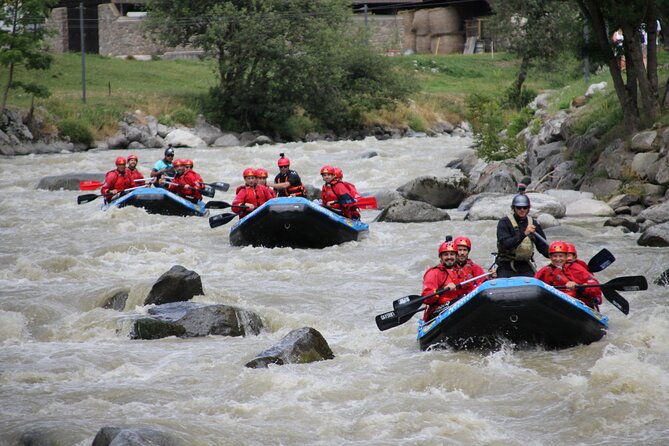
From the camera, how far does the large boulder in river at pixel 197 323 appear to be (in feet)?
31.7

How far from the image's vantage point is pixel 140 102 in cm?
3475

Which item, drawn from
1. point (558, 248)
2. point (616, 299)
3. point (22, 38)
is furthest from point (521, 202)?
point (22, 38)

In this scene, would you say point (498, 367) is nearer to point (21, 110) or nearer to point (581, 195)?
point (581, 195)

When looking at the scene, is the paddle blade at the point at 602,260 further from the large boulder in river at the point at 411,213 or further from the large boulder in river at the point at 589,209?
the large boulder in river at the point at 411,213

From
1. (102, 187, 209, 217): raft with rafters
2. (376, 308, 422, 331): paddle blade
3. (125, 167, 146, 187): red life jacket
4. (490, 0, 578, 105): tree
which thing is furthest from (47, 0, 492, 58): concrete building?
(376, 308, 422, 331): paddle blade

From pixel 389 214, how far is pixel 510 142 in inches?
235

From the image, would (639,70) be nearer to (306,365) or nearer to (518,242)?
(518,242)

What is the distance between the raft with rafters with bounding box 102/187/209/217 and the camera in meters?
17.5

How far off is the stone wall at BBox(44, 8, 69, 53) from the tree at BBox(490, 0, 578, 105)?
22.7m

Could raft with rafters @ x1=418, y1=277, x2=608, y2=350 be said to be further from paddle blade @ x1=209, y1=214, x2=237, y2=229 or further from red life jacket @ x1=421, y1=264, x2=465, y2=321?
paddle blade @ x1=209, y1=214, x2=237, y2=229

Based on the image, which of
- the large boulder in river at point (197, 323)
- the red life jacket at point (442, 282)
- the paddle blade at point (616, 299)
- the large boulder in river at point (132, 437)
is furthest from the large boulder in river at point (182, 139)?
the large boulder in river at point (132, 437)

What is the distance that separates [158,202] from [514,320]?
390 inches

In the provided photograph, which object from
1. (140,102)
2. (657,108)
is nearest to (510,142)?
(657,108)

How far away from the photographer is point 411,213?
17.2 meters
